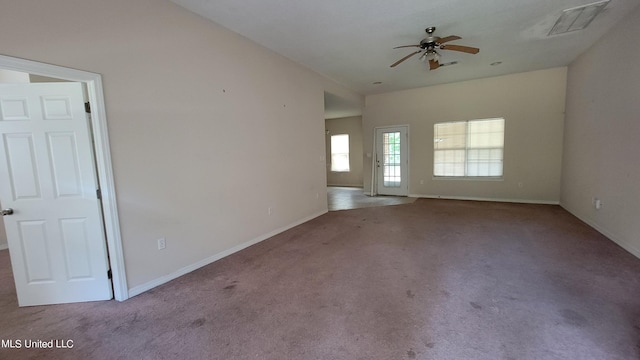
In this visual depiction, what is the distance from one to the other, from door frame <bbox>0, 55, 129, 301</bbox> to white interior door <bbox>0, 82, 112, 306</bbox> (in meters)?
0.07

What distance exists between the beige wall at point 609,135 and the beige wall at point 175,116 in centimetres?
466

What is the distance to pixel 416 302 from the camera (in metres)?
2.32

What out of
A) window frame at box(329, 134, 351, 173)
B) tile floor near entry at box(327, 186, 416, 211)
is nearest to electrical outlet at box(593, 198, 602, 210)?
tile floor near entry at box(327, 186, 416, 211)

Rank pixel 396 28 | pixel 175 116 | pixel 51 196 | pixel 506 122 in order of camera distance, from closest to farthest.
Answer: pixel 51 196 → pixel 175 116 → pixel 396 28 → pixel 506 122

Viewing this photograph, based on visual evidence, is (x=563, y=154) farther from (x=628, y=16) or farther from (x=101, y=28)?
(x=101, y=28)

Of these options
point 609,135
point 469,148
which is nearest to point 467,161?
point 469,148

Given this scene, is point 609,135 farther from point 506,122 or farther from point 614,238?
point 506,122

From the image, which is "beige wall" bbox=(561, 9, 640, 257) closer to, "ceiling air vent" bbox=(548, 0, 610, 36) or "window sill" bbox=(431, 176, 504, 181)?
"ceiling air vent" bbox=(548, 0, 610, 36)

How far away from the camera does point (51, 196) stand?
7.79 ft

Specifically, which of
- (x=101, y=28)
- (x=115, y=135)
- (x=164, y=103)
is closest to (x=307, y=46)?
(x=164, y=103)

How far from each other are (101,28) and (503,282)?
14.6ft

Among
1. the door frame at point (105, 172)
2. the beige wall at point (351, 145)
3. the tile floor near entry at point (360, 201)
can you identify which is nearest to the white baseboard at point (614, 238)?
the tile floor near entry at point (360, 201)

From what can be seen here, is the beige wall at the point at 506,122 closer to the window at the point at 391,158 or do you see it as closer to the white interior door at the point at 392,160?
the white interior door at the point at 392,160

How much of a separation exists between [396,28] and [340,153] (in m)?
6.94
